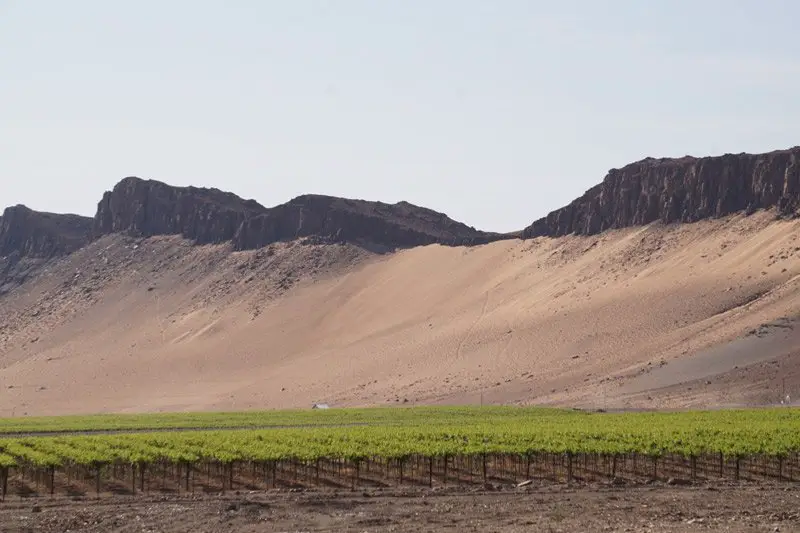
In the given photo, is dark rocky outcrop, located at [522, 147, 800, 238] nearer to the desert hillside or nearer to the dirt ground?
the desert hillside

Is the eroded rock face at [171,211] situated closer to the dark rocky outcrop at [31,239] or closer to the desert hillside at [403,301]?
the desert hillside at [403,301]

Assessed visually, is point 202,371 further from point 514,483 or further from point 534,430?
point 514,483

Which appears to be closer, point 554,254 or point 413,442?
point 413,442

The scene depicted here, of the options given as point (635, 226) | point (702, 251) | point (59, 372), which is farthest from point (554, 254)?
point (59, 372)

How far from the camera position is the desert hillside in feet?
294

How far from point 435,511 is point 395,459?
30.8 ft

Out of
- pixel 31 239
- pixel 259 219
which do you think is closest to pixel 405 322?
pixel 259 219

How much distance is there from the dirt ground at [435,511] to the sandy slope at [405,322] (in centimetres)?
4729

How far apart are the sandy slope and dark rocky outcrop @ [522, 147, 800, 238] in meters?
2.18

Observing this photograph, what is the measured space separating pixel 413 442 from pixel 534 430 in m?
6.01

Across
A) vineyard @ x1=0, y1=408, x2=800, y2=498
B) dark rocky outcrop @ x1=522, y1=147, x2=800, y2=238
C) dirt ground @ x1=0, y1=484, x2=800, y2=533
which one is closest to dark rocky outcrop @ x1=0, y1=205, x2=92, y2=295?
dark rocky outcrop @ x1=522, y1=147, x2=800, y2=238

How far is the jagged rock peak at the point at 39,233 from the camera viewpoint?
15988 centimetres

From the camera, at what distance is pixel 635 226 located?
123 metres

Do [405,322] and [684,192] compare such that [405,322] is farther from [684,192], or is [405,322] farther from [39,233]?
[39,233]
